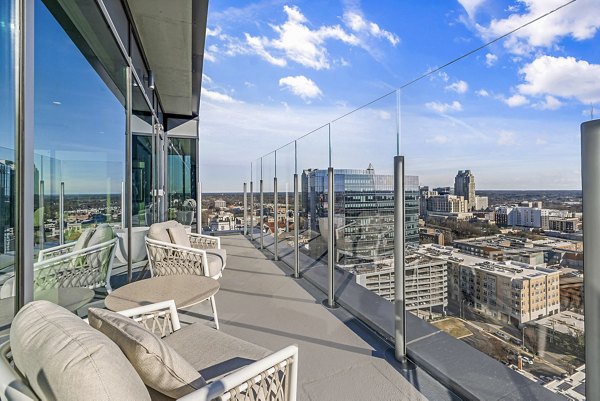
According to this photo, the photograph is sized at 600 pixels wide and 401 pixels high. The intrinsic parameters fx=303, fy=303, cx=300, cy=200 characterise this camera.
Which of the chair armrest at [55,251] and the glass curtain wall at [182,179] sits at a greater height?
the glass curtain wall at [182,179]

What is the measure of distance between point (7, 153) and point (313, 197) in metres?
3.03

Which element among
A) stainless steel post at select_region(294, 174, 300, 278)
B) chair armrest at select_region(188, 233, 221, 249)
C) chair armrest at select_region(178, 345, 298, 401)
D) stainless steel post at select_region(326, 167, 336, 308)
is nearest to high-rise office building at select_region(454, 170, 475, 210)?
chair armrest at select_region(178, 345, 298, 401)

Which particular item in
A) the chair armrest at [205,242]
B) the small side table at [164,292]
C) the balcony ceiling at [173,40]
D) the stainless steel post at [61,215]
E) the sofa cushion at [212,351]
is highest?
the balcony ceiling at [173,40]

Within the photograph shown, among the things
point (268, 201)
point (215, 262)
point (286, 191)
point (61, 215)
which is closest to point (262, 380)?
point (61, 215)

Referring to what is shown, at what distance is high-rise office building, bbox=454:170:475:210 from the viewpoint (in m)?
1.67

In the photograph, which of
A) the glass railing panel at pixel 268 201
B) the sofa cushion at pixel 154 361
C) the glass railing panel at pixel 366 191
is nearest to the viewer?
the sofa cushion at pixel 154 361

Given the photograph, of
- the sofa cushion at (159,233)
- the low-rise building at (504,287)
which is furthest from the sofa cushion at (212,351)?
the sofa cushion at (159,233)

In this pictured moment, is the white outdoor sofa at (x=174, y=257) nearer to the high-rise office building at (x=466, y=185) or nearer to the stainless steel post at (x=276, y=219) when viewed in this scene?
the stainless steel post at (x=276, y=219)

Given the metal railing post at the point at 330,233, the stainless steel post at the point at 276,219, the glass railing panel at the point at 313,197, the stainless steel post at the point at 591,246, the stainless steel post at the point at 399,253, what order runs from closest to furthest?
1. the stainless steel post at the point at 591,246
2. the stainless steel post at the point at 399,253
3. the metal railing post at the point at 330,233
4. the glass railing panel at the point at 313,197
5. the stainless steel post at the point at 276,219

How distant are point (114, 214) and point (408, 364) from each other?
105 inches

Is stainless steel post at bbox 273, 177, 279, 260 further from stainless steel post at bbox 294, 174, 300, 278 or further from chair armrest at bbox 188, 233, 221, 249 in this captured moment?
chair armrest at bbox 188, 233, 221, 249

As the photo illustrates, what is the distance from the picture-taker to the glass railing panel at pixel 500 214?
1.23 m

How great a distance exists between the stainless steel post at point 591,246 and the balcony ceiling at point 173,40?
3.51 metres

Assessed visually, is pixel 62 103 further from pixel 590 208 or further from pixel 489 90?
pixel 590 208
